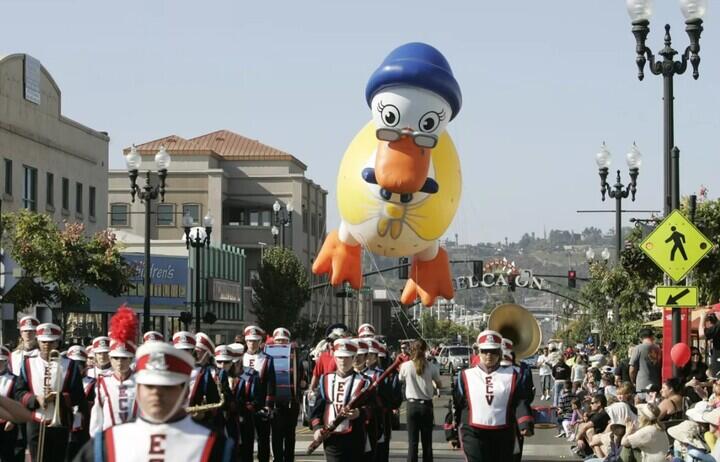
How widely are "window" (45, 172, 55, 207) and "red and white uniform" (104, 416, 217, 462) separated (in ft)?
153

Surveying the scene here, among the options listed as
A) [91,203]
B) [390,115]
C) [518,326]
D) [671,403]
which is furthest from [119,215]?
[671,403]

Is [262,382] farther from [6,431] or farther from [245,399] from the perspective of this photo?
[6,431]

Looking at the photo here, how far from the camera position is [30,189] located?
163 feet

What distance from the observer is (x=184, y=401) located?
5.92 m

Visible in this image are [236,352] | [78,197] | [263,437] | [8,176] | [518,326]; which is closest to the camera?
[236,352]

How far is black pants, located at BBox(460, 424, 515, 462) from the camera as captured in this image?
44.3 feet

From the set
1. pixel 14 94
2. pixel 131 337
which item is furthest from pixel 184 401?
pixel 14 94

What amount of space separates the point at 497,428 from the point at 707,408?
2086 mm

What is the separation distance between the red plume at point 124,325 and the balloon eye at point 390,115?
11.9m

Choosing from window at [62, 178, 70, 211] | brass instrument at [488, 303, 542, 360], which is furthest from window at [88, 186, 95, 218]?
brass instrument at [488, 303, 542, 360]

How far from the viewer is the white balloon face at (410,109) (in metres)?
22.2

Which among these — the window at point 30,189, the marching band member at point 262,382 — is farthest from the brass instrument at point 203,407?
the window at point 30,189

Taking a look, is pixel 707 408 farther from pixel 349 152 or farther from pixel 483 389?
pixel 349 152

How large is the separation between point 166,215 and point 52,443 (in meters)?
74.7
